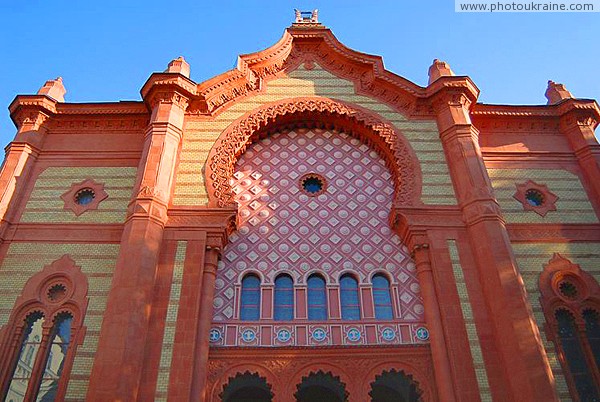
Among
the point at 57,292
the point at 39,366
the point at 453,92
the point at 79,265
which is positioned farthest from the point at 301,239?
the point at 39,366

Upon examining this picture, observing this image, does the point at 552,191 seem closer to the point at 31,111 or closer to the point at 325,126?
the point at 325,126

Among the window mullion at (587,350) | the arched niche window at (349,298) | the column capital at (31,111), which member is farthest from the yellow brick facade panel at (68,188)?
the window mullion at (587,350)

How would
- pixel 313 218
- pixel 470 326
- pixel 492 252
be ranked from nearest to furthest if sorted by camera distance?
pixel 470 326 < pixel 492 252 < pixel 313 218

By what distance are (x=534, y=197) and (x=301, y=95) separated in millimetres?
6967

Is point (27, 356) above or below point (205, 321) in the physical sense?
below

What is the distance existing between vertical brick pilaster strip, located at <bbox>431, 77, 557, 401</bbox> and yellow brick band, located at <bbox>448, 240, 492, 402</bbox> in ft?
1.22

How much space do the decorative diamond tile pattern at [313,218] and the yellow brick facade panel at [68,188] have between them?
9.37 ft

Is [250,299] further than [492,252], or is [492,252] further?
[250,299]

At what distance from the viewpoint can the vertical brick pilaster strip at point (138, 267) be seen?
28.8 feet

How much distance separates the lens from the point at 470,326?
10.1 m

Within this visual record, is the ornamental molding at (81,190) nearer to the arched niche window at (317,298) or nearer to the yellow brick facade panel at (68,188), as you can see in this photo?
the yellow brick facade panel at (68,188)

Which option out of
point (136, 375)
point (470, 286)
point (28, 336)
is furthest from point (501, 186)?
point (28, 336)

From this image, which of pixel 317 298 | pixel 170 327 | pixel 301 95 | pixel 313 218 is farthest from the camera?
pixel 301 95

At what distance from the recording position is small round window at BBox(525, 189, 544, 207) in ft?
42.1
